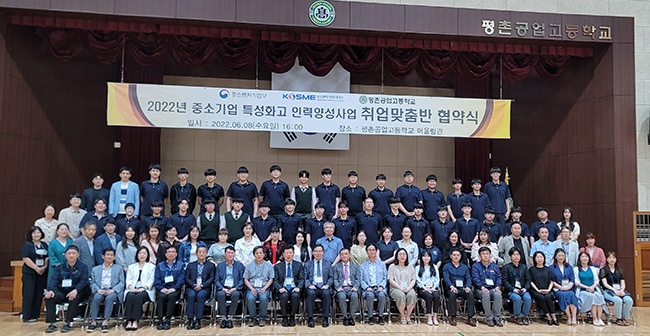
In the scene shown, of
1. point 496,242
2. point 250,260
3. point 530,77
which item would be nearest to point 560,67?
point 530,77

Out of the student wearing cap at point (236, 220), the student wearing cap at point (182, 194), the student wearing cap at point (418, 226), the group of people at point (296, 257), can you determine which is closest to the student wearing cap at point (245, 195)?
the group of people at point (296, 257)

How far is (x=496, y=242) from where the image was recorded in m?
8.48

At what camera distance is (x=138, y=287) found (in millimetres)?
7176

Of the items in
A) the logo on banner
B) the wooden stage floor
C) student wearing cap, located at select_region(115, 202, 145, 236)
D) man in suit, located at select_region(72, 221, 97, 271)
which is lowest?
the wooden stage floor

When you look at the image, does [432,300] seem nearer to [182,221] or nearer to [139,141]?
[182,221]

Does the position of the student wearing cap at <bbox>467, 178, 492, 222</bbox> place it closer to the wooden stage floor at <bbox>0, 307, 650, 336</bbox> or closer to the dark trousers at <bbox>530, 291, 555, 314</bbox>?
the dark trousers at <bbox>530, 291, 555, 314</bbox>

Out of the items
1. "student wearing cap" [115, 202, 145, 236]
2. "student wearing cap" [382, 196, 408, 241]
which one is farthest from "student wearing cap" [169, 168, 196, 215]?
"student wearing cap" [382, 196, 408, 241]

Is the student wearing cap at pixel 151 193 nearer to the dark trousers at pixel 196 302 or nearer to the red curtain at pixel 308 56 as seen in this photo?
the dark trousers at pixel 196 302

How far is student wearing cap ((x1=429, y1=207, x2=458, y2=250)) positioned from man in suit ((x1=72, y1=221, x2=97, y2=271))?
4674 mm

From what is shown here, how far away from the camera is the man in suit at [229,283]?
284 inches

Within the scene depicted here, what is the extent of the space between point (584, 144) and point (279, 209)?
5332 mm

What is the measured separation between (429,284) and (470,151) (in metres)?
4.85

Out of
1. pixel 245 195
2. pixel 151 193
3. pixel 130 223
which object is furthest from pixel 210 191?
pixel 130 223

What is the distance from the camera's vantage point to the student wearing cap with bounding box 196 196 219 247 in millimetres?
8031
